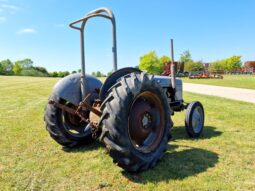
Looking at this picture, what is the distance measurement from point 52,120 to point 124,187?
1908 millimetres

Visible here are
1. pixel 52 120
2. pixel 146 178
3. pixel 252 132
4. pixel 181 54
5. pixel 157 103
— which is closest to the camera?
pixel 146 178

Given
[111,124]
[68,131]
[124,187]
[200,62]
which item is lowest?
[124,187]

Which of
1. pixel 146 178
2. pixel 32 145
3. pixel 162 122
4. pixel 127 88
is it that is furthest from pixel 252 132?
pixel 32 145

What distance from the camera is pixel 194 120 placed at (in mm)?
5379

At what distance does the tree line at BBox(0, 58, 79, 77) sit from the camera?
92.1 metres

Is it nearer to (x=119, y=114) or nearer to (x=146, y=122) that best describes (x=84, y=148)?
(x=146, y=122)

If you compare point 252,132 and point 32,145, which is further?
point 252,132

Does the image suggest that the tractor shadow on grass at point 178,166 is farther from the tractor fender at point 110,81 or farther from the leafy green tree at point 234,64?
the leafy green tree at point 234,64

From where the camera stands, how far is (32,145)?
4922mm

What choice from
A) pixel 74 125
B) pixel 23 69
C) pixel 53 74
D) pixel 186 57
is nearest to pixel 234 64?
pixel 186 57

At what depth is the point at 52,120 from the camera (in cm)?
429

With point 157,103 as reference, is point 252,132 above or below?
below

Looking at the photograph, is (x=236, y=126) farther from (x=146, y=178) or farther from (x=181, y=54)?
(x=181, y=54)

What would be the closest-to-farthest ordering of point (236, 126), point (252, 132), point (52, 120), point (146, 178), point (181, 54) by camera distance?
point (146, 178), point (52, 120), point (252, 132), point (236, 126), point (181, 54)
